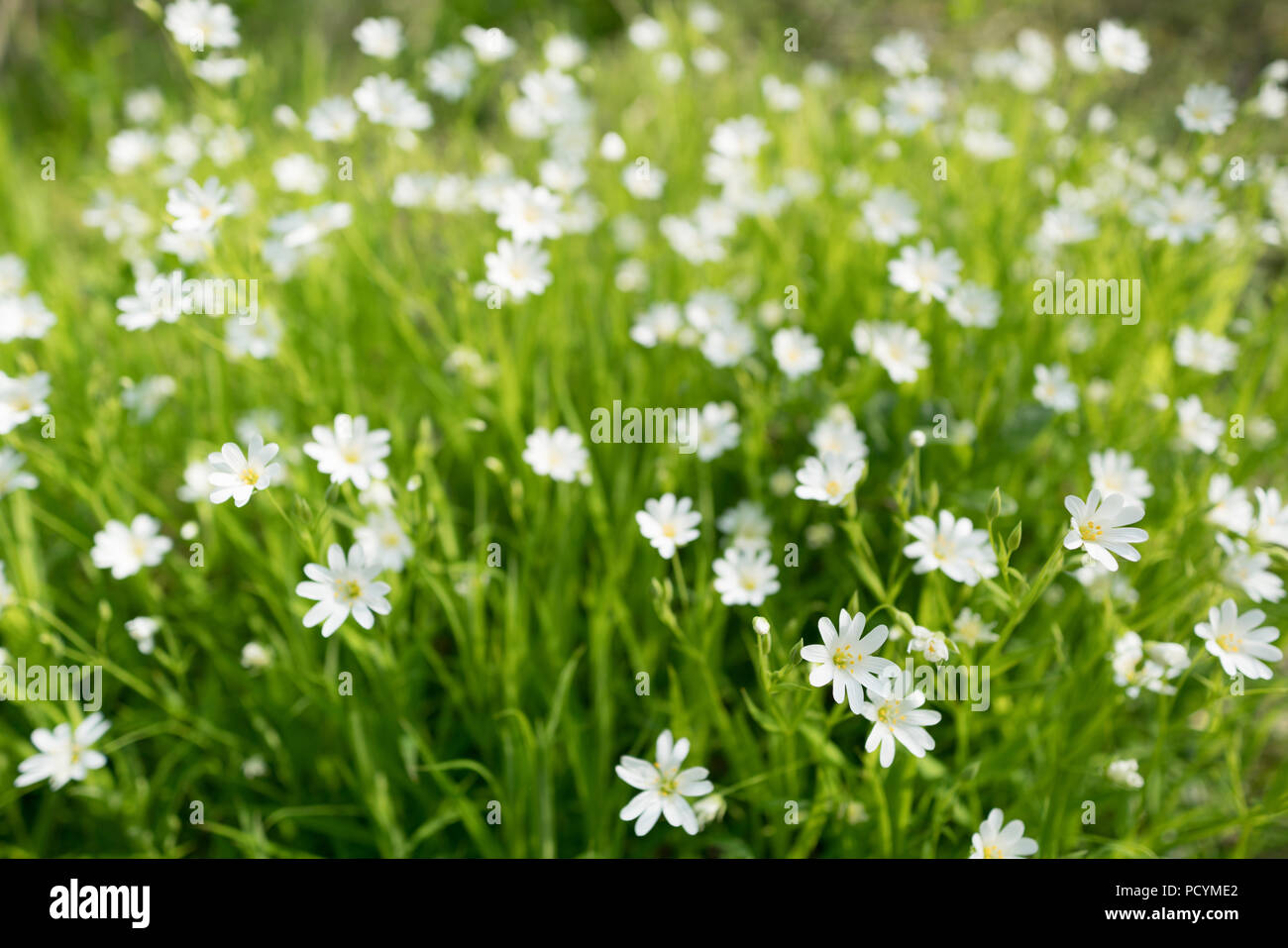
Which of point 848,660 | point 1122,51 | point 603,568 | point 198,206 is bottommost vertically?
point 848,660

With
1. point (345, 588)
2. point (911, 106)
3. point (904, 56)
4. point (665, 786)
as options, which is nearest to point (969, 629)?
point (665, 786)

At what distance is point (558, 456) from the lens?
215 cm

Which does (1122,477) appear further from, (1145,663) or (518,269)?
(518,269)

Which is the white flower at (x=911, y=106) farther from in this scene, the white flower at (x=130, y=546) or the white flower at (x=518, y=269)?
the white flower at (x=130, y=546)

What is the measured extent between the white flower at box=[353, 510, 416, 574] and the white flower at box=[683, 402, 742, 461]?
0.71m

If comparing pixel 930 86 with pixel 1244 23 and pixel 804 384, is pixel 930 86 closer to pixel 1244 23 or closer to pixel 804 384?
pixel 804 384

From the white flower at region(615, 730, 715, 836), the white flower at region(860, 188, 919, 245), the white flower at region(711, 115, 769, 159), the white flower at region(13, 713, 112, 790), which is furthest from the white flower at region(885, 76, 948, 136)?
the white flower at region(13, 713, 112, 790)

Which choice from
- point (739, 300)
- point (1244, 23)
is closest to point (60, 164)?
point (739, 300)

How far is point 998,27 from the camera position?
5.24 meters

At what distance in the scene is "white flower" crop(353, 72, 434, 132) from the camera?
246cm

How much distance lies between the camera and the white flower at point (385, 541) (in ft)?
6.18

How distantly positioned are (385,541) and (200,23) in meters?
1.51

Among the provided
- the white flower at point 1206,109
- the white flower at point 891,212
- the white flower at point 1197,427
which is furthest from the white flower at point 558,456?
the white flower at point 1206,109
